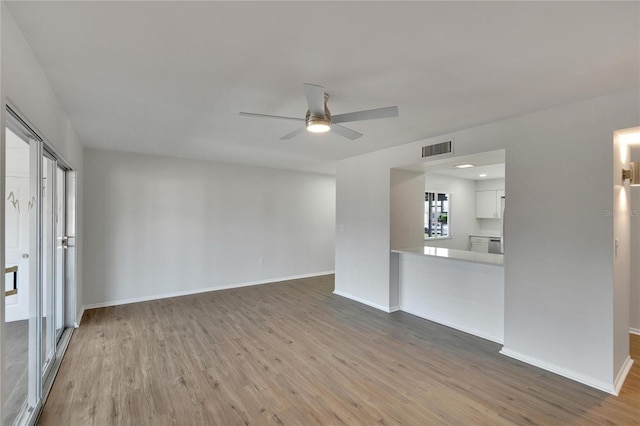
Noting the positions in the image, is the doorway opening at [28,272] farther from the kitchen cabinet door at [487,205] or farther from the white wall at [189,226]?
the kitchen cabinet door at [487,205]

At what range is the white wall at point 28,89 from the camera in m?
1.50

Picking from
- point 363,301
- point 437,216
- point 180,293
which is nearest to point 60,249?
point 180,293

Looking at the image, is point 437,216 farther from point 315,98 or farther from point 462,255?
point 315,98

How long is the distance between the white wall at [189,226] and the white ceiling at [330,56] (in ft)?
6.63

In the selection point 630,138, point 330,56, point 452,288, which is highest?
point 330,56

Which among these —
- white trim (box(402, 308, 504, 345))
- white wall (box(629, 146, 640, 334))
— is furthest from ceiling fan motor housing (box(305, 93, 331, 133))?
white wall (box(629, 146, 640, 334))

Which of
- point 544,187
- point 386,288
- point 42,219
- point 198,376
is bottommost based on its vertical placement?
point 198,376

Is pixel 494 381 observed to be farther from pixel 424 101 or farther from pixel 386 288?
pixel 424 101

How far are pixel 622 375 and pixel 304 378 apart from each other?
2.84m

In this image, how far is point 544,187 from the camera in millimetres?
2887

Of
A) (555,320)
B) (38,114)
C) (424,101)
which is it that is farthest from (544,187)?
(38,114)

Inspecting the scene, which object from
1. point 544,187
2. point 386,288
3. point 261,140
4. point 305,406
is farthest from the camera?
point 386,288

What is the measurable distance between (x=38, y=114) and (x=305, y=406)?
114 inches

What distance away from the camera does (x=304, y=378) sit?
269cm
